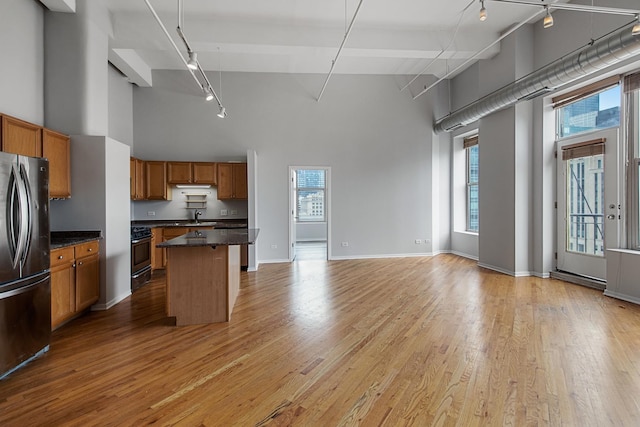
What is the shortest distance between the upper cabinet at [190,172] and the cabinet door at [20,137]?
3.13 metres

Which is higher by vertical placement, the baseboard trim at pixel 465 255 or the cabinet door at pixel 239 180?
the cabinet door at pixel 239 180

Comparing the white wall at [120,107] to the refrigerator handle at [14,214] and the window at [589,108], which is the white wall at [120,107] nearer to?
the refrigerator handle at [14,214]

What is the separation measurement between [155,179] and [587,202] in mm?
7716

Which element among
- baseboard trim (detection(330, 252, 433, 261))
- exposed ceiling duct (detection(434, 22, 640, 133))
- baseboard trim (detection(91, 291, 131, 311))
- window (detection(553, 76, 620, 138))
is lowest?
baseboard trim (detection(91, 291, 131, 311))

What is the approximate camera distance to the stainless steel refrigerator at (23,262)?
2.26 m

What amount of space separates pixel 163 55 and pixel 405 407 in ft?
23.0

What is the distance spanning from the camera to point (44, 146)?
3.36m

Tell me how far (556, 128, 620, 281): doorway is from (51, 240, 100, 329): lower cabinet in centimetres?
684

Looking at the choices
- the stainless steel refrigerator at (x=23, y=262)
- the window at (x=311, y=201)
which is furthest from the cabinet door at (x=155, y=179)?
the window at (x=311, y=201)

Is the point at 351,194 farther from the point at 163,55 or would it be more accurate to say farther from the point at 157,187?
the point at 163,55

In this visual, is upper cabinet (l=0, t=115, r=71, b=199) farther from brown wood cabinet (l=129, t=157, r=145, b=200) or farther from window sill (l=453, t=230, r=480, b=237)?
window sill (l=453, t=230, r=480, b=237)

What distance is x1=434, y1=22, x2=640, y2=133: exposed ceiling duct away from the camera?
363 cm

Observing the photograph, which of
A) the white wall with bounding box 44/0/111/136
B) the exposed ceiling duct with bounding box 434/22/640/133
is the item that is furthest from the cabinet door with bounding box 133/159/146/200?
the exposed ceiling duct with bounding box 434/22/640/133

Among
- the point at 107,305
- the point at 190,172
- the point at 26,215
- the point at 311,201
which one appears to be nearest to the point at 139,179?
the point at 190,172
